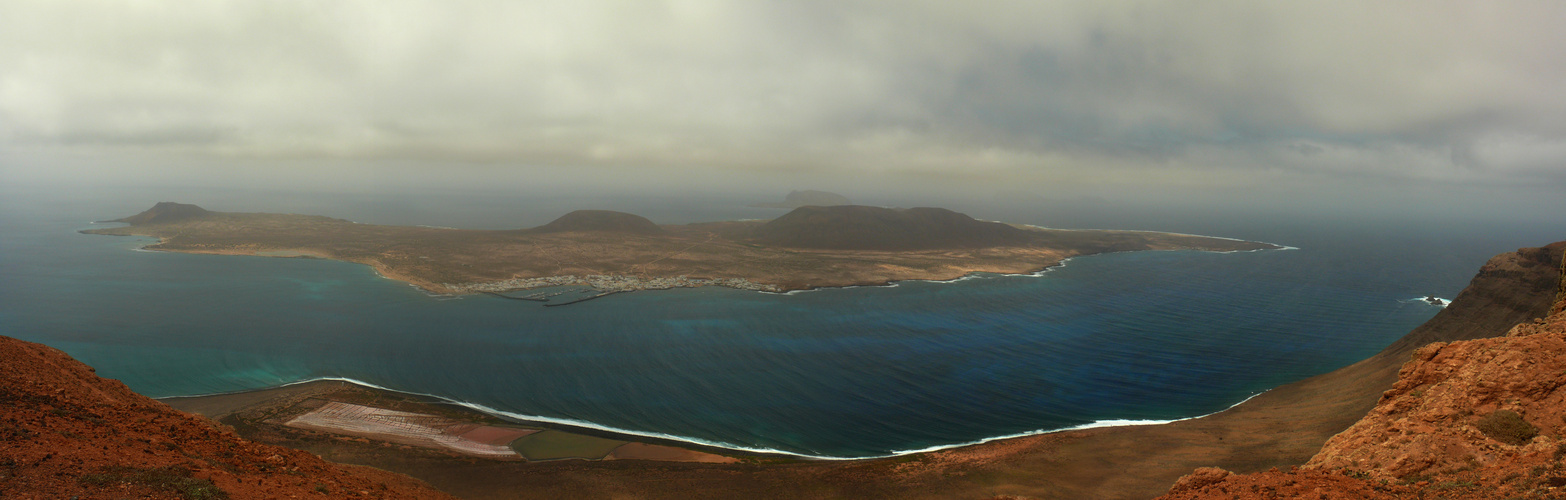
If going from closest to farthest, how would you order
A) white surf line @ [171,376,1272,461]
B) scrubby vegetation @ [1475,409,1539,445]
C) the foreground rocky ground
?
the foreground rocky ground → scrubby vegetation @ [1475,409,1539,445] → white surf line @ [171,376,1272,461]

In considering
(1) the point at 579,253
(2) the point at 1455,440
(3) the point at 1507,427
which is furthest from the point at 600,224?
(3) the point at 1507,427

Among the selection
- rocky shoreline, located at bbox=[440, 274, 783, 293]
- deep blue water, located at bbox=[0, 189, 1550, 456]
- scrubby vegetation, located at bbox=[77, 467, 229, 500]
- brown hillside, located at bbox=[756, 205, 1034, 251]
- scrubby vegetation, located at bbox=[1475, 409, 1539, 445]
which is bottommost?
deep blue water, located at bbox=[0, 189, 1550, 456]

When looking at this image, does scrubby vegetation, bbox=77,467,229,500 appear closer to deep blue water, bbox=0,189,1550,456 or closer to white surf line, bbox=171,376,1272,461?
white surf line, bbox=171,376,1272,461

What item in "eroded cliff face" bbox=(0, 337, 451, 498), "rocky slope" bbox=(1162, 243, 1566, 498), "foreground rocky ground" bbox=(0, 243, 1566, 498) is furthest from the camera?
"foreground rocky ground" bbox=(0, 243, 1566, 498)

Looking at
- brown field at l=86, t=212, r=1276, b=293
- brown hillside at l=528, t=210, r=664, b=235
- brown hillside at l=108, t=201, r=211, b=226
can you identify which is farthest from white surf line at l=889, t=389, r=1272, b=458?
brown hillside at l=108, t=201, r=211, b=226

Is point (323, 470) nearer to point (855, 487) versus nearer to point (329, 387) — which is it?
point (855, 487)

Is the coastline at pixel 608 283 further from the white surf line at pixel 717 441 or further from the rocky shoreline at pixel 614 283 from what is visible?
the white surf line at pixel 717 441

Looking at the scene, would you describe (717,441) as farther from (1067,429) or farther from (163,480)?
(163,480)
